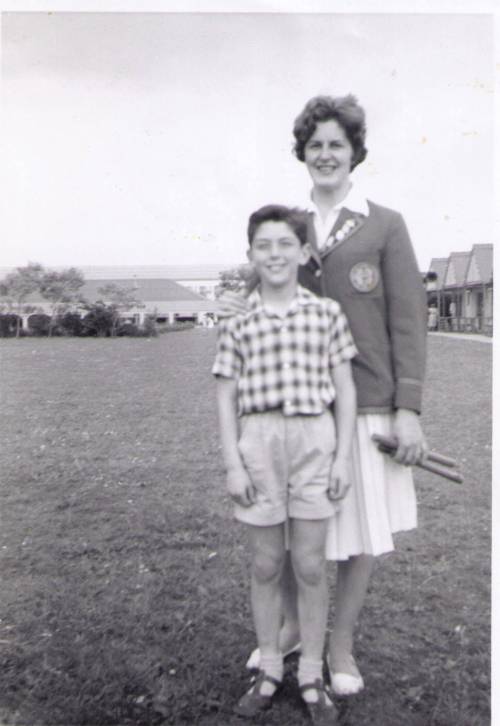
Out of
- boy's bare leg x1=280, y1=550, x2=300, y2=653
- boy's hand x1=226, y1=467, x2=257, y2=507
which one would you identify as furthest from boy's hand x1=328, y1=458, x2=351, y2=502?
boy's bare leg x1=280, y1=550, x2=300, y2=653

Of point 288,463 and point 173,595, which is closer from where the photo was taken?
point 288,463

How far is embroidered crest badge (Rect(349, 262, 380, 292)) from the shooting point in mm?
2242

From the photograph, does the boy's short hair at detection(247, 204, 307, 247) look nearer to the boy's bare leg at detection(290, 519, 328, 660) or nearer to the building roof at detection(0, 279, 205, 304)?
the boy's bare leg at detection(290, 519, 328, 660)

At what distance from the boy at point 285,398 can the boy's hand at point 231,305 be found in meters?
0.02

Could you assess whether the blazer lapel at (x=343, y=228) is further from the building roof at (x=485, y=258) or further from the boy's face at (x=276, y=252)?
the building roof at (x=485, y=258)

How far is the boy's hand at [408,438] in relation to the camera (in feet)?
7.30

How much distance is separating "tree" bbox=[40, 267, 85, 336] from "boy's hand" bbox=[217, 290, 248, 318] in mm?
5477

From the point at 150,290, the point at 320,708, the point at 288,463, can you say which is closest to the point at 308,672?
the point at 320,708

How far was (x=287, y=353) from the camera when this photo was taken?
2.14 metres

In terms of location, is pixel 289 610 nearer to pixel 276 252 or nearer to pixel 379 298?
pixel 379 298

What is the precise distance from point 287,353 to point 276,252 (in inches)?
11.8

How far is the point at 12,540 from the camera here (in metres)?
3.77

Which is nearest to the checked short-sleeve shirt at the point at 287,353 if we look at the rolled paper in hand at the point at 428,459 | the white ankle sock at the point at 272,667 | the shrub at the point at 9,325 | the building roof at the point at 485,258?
the rolled paper in hand at the point at 428,459

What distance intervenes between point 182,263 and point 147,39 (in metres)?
1.01
